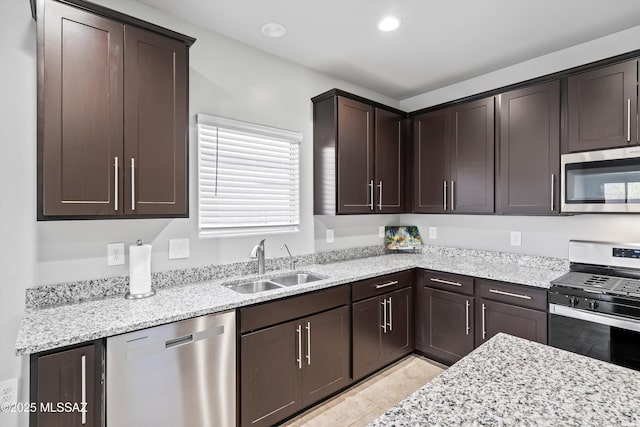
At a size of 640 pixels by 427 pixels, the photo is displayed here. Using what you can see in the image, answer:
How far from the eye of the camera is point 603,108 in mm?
2305

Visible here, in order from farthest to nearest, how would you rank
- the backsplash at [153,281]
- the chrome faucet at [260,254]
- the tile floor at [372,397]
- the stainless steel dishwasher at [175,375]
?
the chrome faucet at [260,254] < the tile floor at [372,397] < the backsplash at [153,281] < the stainless steel dishwasher at [175,375]

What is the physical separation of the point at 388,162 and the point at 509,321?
175 centimetres

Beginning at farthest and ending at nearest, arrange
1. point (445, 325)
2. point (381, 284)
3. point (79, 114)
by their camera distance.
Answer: point (445, 325) → point (381, 284) → point (79, 114)

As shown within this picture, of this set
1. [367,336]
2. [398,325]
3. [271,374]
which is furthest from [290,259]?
[398,325]

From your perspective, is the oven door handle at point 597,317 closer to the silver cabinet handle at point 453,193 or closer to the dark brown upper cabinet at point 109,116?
the silver cabinet handle at point 453,193

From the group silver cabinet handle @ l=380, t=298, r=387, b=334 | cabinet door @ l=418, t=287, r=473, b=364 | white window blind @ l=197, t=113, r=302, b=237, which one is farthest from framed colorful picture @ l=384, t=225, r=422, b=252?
white window blind @ l=197, t=113, r=302, b=237

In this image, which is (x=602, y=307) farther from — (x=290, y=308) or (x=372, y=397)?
(x=290, y=308)

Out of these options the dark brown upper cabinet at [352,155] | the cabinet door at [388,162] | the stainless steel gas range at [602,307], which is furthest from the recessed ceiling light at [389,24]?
the stainless steel gas range at [602,307]

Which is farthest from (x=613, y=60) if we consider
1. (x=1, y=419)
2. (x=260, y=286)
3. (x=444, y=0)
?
(x=1, y=419)

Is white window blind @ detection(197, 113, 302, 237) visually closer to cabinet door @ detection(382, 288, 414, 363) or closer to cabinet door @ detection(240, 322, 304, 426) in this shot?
cabinet door @ detection(240, 322, 304, 426)

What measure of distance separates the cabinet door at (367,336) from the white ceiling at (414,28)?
2.09 m

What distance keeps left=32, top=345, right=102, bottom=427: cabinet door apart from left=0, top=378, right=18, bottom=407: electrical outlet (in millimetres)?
581

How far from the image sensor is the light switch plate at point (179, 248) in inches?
87.0

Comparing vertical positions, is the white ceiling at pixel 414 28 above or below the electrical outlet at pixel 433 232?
above
